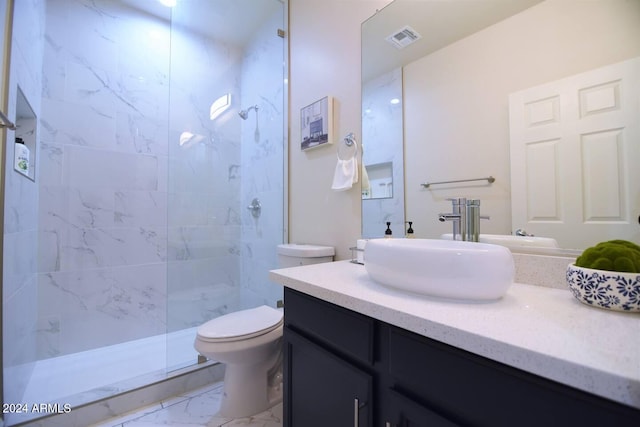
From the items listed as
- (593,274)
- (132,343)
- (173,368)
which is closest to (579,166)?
(593,274)

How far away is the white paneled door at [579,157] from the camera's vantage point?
2.40 ft

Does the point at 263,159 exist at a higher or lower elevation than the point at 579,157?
higher

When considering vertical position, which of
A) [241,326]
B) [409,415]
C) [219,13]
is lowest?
[241,326]

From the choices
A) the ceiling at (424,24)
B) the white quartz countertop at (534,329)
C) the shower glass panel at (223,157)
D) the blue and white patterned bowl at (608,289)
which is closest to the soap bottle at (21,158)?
the shower glass panel at (223,157)

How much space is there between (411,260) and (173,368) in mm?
1650

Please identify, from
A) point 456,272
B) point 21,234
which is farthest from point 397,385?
point 21,234

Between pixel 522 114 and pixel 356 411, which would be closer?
pixel 356 411

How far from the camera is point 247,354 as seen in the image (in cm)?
130

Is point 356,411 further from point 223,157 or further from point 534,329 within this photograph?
point 223,157

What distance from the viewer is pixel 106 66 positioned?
202 centimetres

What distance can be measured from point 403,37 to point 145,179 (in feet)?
6.79

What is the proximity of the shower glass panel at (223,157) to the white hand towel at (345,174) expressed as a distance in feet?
2.16

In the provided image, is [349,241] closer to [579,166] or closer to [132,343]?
[579,166]

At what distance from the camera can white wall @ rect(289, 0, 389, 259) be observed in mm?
1529
